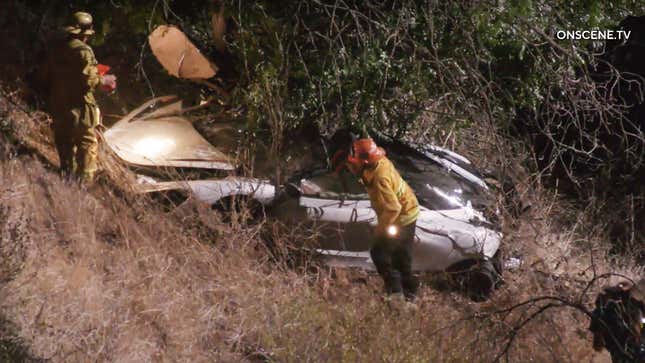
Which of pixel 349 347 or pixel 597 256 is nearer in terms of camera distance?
pixel 349 347

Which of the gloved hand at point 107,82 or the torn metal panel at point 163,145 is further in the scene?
the torn metal panel at point 163,145

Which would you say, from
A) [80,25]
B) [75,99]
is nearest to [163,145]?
[75,99]

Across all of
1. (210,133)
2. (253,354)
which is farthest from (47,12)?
(253,354)

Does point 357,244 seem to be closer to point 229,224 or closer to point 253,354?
point 229,224

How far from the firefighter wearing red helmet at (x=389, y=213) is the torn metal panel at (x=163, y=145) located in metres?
1.38

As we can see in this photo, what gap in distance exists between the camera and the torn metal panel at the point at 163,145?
30.7ft

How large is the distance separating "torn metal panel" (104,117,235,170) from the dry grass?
1.31 ft

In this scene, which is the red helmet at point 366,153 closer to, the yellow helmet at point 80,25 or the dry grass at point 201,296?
the dry grass at point 201,296

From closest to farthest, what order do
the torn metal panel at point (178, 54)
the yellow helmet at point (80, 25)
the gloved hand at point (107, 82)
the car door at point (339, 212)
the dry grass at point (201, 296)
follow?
the dry grass at point (201, 296), the yellow helmet at point (80, 25), the gloved hand at point (107, 82), the car door at point (339, 212), the torn metal panel at point (178, 54)

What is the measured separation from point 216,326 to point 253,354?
422mm

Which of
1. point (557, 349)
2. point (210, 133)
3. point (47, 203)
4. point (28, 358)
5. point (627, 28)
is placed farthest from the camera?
point (627, 28)

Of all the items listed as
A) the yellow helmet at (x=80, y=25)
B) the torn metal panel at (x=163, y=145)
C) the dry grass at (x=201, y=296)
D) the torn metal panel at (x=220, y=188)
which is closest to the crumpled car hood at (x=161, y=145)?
the torn metal panel at (x=163, y=145)

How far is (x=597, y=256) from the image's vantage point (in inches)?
437

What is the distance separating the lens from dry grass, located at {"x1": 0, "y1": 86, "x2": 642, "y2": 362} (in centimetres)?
738
